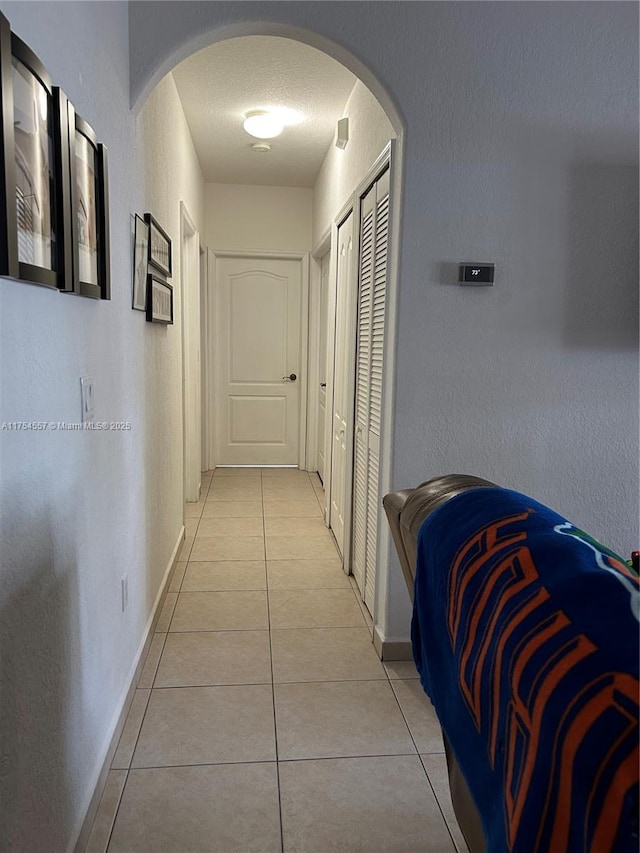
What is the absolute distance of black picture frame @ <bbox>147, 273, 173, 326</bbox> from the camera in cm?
249

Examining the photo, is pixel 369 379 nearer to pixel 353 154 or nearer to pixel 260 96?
pixel 353 154

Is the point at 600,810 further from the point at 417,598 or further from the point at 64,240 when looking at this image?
the point at 64,240

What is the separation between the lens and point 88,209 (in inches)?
60.4

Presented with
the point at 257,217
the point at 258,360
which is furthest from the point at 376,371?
the point at 257,217

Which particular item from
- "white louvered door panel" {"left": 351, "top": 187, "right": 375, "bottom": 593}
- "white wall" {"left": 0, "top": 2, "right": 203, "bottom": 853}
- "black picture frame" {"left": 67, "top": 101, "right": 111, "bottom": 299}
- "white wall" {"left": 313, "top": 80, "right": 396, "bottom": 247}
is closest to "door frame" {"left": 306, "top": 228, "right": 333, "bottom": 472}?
"white wall" {"left": 313, "top": 80, "right": 396, "bottom": 247}

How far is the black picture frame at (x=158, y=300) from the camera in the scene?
2.49 metres

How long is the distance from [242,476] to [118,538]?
11.6ft

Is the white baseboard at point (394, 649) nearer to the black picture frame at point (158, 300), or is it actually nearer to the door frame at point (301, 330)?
the black picture frame at point (158, 300)

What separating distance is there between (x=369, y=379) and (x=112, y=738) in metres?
1.75

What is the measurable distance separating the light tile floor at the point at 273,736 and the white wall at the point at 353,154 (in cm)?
209

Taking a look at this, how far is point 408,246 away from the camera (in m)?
2.21

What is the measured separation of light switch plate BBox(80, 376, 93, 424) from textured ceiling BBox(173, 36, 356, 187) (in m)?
2.11

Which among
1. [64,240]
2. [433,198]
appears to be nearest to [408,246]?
[433,198]

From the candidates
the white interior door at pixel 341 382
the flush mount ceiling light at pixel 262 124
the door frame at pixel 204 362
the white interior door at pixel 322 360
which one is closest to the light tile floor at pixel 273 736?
the white interior door at pixel 341 382
